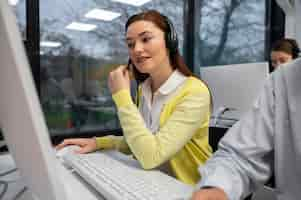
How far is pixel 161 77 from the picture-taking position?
3.59 feet

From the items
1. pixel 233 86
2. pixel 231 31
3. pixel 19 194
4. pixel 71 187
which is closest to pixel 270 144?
pixel 71 187

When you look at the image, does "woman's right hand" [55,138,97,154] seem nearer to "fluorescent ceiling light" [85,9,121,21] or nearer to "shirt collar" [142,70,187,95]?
"shirt collar" [142,70,187,95]

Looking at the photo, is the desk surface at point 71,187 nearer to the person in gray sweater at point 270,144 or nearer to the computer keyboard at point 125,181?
the computer keyboard at point 125,181

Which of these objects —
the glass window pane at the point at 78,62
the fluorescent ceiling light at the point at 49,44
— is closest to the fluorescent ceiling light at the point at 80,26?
the glass window pane at the point at 78,62

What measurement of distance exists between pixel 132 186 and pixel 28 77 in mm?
345

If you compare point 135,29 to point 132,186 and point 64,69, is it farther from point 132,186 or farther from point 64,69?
point 64,69

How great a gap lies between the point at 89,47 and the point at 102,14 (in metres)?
0.25

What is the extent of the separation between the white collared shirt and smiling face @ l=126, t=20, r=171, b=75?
9cm

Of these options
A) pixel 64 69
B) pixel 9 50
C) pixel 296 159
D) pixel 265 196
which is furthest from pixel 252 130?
pixel 64 69

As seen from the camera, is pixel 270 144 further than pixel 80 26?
No

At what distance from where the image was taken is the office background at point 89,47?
1526mm

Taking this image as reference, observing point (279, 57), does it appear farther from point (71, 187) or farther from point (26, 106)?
point (26, 106)

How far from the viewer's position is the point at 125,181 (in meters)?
0.58

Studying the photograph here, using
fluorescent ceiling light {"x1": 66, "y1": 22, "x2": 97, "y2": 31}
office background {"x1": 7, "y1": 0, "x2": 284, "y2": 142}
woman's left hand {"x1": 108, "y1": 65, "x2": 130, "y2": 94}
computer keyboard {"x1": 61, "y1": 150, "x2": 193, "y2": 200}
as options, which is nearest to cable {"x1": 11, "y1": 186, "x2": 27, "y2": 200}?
computer keyboard {"x1": 61, "y1": 150, "x2": 193, "y2": 200}
